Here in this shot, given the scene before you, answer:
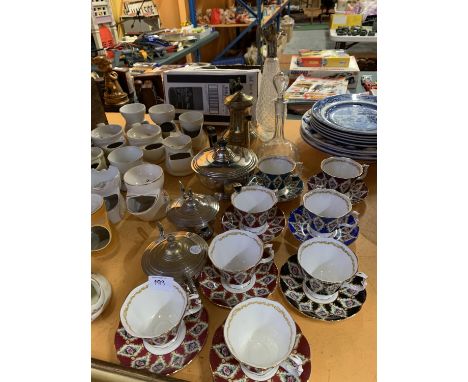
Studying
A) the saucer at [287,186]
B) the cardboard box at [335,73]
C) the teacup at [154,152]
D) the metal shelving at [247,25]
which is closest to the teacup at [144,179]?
the teacup at [154,152]

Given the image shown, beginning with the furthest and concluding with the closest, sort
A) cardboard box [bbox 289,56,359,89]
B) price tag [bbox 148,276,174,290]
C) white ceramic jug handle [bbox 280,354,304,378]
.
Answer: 1. cardboard box [bbox 289,56,359,89]
2. price tag [bbox 148,276,174,290]
3. white ceramic jug handle [bbox 280,354,304,378]

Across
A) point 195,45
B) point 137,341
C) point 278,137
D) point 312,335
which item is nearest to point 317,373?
point 312,335

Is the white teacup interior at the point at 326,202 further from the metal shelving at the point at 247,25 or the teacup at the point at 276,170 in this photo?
the metal shelving at the point at 247,25

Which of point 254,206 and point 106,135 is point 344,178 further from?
point 106,135

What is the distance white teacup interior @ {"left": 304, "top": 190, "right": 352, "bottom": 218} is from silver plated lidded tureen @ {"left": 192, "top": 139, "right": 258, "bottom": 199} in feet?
0.55

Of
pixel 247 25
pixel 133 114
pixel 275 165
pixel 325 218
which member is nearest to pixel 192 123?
pixel 133 114

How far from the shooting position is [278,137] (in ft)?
3.33

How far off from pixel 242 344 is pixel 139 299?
199 mm

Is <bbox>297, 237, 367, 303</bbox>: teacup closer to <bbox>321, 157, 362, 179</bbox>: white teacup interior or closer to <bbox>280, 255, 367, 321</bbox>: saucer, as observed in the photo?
<bbox>280, 255, 367, 321</bbox>: saucer

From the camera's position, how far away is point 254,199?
0.82 meters

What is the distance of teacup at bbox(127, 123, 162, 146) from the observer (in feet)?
3.43

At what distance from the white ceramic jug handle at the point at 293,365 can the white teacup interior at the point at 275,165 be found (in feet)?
1.62

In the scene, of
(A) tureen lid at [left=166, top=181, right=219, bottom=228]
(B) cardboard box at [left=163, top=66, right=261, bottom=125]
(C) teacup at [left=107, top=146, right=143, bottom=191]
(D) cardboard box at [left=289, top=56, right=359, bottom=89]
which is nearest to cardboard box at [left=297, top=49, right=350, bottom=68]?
(D) cardboard box at [left=289, top=56, right=359, bottom=89]

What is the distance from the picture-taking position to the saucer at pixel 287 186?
0.89m
